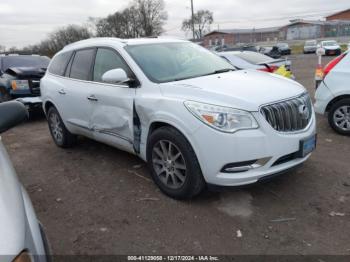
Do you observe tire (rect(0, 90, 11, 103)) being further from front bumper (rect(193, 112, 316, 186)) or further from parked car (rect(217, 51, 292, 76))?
front bumper (rect(193, 112, 316, 186))

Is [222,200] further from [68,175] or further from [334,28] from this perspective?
[334,28]

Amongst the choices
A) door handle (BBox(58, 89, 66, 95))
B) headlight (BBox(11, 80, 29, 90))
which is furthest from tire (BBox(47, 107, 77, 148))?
headlight (BBox(11, 80, 29, 90))

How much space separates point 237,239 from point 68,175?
2.70m

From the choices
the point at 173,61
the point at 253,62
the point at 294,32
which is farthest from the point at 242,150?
the point at 294,32


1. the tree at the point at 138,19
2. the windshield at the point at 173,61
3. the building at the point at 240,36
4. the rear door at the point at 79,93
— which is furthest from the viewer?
the building at the point at 240,36

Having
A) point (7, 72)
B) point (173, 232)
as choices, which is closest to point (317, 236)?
point (173, 232)

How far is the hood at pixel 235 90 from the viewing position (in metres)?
3.08

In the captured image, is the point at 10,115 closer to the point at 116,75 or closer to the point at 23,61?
the point at 116,75

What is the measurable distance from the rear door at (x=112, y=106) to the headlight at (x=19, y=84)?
4.16 m

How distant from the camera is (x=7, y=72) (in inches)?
324

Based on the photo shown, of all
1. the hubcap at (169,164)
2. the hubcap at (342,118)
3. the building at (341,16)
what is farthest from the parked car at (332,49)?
the building at (341,16)

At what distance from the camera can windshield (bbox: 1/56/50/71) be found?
29.6 feet

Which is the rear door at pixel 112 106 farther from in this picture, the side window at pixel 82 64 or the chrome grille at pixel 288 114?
the chrome grille at pixel 288 114

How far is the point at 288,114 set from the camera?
322cm
